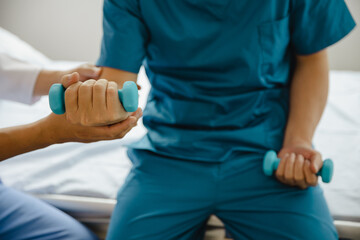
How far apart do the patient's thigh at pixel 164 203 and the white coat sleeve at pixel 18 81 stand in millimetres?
411

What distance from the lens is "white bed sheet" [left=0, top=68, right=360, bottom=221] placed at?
0.90m

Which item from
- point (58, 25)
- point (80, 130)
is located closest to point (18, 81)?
point (80, 130)

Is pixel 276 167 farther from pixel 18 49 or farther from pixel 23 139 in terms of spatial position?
pixel 18 49

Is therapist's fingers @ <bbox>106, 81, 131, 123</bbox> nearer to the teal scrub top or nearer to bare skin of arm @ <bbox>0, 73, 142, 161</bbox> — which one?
bare skin of arm @ <bbox>0, 73, 142, 161</bbox>

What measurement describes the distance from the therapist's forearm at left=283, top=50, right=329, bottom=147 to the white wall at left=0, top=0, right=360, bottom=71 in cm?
120

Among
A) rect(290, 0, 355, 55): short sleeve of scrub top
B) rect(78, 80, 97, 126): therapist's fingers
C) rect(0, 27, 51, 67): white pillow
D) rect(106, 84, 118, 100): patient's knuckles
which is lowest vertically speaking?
rect(0, 27, 51, 67): white pillow

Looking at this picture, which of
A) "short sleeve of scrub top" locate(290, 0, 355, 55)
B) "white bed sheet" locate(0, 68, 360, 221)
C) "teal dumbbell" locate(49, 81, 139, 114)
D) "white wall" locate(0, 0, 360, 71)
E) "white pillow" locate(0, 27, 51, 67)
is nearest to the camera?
"teal dumbbell" locate(49, 81, 139, 114)

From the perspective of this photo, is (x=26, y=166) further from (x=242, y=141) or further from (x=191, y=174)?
(x=242, y=141)

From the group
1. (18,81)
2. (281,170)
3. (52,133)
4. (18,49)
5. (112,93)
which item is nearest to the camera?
(112,93)

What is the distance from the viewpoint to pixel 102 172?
0.99 m

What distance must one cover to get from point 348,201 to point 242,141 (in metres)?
0.34

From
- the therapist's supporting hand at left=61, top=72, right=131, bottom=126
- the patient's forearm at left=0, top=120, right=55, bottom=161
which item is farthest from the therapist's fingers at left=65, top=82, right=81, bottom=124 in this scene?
the patient's forearm at left=0, top=120, right=55, bottom=161

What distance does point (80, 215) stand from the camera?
900 millimetres

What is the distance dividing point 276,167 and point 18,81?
0.76 m
